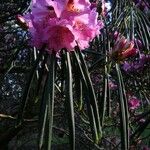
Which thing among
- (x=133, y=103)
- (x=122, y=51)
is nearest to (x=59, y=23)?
(x=122, y=51)

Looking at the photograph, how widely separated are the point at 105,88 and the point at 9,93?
3.84 meters

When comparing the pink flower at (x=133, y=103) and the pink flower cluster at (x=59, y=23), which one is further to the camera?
the pink flower at (x=133, y=103)

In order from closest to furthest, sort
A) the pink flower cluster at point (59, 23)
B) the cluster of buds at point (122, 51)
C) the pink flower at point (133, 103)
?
the pink flower cluster at point (59, 23), the cluster of buds at point (122, 51), the pink flower at point (133, 103)

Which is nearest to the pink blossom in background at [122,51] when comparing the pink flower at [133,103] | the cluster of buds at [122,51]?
the cluster of buds at [122,51]

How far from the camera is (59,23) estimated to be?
139 centimetres

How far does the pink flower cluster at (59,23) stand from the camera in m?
1.40

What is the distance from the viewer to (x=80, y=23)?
145 centimetres

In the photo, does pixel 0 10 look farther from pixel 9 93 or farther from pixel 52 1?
pixel 52 1

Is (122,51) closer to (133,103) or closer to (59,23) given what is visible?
(59,23)

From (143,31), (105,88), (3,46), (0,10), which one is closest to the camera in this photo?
(105,88)

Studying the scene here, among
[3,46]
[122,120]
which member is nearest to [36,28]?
[122,120]

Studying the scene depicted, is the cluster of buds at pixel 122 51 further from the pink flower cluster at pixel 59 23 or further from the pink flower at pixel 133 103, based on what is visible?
the pink flower at pixel 133 103

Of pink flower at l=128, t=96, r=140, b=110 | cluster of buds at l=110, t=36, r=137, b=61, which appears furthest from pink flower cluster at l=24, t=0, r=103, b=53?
pink flower at l=128, t=96, r=140, b=110

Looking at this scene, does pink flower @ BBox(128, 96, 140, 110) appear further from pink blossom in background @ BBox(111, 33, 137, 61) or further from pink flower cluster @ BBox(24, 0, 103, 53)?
pink flower cluster @ BBox(24, 0, 103, 53)
